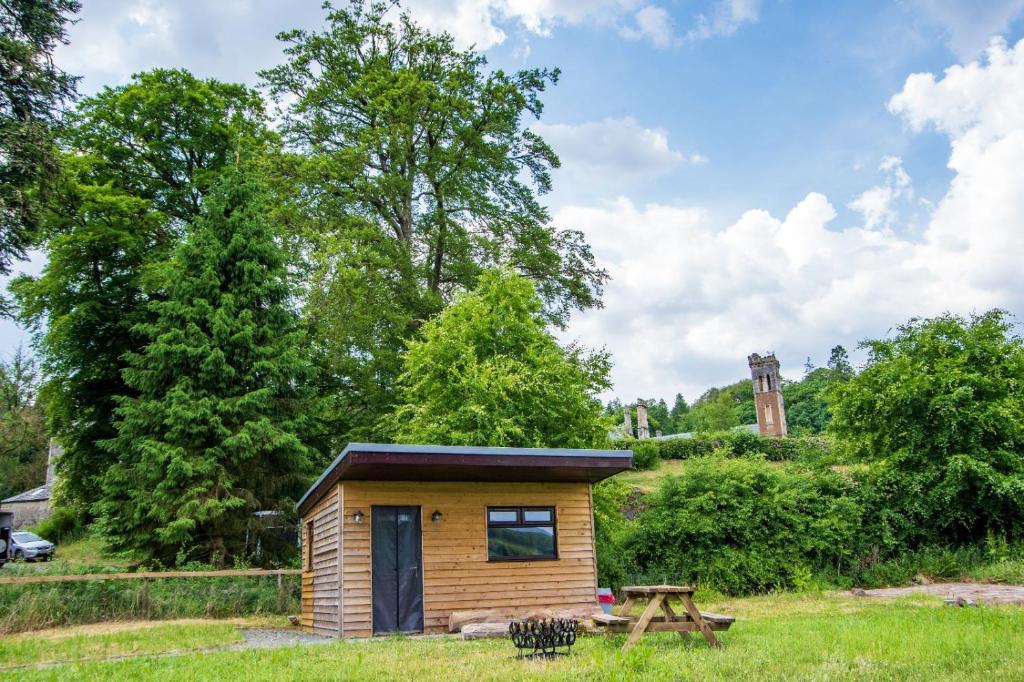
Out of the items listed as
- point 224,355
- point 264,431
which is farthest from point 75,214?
point 264,431

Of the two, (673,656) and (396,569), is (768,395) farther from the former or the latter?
(673,656)

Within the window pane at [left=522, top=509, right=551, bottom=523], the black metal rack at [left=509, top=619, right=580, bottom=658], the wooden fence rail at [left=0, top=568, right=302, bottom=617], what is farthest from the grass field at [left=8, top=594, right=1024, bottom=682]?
the window pane at [left=522, top=509, right=551, bottom=523]

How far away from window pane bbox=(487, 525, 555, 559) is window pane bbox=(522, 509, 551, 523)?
0.37 ft

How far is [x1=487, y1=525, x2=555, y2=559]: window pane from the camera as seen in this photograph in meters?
12.0

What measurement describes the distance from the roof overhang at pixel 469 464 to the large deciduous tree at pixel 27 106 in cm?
676

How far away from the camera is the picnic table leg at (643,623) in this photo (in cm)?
739

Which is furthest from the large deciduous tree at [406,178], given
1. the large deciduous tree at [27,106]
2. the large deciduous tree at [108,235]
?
the large deciduous tree at [27,106]

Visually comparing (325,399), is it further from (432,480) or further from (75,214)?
(432,480)

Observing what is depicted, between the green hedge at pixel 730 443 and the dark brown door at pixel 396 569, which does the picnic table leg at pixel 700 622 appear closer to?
the dark brown door at pixel 396 569

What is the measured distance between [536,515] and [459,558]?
4.93 ft

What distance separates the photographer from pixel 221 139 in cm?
2292

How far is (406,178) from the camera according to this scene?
22.9 metres

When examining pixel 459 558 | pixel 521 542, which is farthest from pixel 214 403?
pixel 521 542

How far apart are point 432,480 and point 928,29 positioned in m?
12.3
